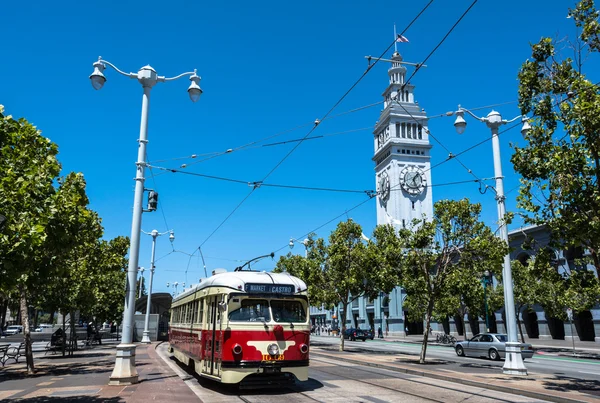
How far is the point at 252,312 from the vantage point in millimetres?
12539

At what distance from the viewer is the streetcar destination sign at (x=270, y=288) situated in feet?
41.5

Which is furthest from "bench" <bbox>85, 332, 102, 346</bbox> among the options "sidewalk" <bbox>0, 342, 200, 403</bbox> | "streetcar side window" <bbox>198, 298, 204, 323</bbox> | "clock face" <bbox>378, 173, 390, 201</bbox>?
"clock face" <bbox>378, 173, 390, 201</bbox>

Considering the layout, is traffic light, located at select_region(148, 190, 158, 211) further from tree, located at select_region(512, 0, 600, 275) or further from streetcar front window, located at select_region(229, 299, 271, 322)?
tree, located at select_region(512, 0, 600, 275)

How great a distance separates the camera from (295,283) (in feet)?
43.9

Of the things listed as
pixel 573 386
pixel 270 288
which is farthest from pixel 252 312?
pixel 573 386

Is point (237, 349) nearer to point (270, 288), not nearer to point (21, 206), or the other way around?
point (270, 288)

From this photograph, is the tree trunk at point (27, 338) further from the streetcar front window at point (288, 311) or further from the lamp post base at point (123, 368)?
the streetcar front window at point (288, 311)

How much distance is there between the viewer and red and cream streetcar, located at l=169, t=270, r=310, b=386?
1195cm

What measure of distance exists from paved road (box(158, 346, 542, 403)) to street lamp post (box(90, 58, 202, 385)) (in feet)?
6.71

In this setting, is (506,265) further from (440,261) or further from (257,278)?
(257,278)

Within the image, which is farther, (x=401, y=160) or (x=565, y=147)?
(x=401, y=160)

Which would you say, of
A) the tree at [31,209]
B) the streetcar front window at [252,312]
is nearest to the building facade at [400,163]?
the streetcar front window at [252,312]

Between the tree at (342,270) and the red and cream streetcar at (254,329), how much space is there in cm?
1997

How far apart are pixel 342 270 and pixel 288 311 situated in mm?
22614
